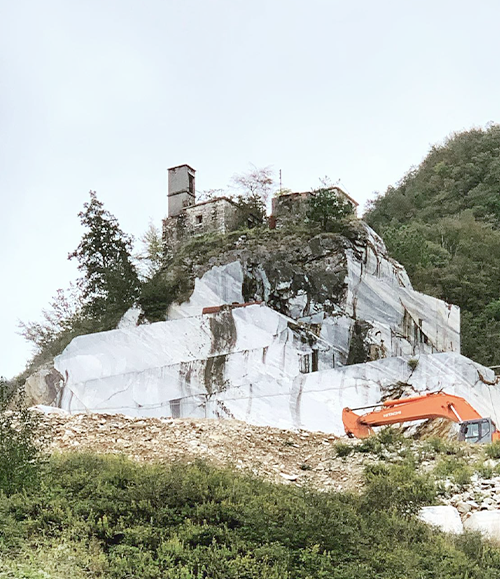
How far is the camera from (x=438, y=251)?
32.5 metres

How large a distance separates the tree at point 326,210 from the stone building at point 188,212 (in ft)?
9.60

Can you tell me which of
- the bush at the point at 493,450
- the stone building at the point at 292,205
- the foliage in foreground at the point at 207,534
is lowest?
the foliage in foreground at the point at 207,534

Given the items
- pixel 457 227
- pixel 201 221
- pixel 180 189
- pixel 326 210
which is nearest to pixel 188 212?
pixel 201 221

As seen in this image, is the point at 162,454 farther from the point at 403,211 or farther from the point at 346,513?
the point at 403,211

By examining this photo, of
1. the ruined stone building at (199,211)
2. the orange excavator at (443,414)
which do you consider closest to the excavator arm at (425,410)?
the orange excavator at (443,414)

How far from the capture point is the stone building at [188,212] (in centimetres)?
2584

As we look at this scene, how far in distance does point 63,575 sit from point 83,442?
24.5 ft

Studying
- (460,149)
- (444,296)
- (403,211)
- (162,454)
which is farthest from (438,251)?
(162,454)

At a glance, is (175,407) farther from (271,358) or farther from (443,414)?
(443,414)

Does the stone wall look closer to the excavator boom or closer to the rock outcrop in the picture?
the rock outcrop

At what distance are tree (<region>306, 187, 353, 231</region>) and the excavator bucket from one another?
253 inches

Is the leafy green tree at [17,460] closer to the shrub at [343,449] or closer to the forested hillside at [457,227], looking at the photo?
the shrub at [343,449]

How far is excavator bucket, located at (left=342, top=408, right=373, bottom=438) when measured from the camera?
57.9 ft

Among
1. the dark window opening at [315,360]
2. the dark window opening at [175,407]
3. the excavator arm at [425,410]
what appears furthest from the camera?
the dark window opening at [315,360]
